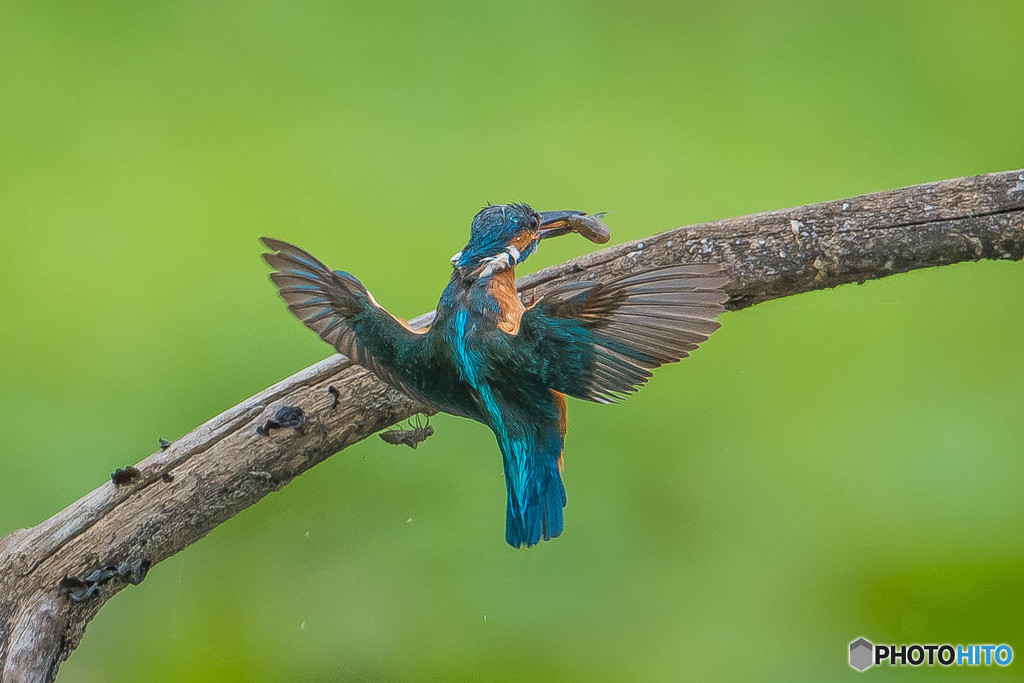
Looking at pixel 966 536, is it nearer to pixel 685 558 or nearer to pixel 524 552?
pixel 685 558

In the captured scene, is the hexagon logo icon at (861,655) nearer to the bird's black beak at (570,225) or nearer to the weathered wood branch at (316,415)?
the weathered wood branch at (316,415)

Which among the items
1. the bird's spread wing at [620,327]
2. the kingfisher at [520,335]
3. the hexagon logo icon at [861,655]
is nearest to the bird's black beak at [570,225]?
the kingfisher at [520,335]

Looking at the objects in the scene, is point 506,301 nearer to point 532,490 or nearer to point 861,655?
point 532,490

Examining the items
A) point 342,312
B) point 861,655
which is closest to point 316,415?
point 342,312

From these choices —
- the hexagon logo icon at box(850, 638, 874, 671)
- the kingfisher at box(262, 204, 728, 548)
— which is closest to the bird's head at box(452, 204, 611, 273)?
the kingfisher at box(262, 204, 728, 548)

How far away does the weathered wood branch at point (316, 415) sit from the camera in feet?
3.74

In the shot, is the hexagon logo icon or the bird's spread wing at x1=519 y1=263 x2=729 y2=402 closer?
the bird's spread wing at x1=519 y1=263 x2=729 y2=402

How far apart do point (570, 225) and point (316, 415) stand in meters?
0.40

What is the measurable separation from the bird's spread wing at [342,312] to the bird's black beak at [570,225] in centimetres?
17

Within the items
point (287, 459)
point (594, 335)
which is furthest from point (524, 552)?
point (594, 335)

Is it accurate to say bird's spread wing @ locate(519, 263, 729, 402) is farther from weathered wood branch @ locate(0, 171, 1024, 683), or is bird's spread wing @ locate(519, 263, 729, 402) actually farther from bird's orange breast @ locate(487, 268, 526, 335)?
weathered wood branch @ locate(0, 171, 1024, 683)

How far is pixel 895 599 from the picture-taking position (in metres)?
1.58

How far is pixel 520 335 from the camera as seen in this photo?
0.88m

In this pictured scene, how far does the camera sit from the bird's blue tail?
92 cm
